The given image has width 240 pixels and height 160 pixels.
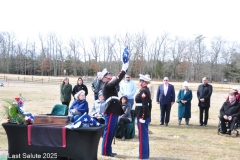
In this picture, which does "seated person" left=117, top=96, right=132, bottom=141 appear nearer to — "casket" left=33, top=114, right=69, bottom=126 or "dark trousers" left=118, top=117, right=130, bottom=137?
"dark trousers" left=118, top=117, right=130, bottom=137

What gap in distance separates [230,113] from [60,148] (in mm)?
5842

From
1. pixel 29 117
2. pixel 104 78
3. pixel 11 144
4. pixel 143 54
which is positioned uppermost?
pixel 143 54

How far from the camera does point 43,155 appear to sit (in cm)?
535

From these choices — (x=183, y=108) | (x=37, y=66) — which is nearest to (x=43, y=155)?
(x=183, y=108)

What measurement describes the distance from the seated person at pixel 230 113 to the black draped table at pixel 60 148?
5.04m

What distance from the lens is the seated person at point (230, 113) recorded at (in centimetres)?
884

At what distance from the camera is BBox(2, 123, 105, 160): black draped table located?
17.2ft

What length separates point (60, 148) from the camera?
5.29m

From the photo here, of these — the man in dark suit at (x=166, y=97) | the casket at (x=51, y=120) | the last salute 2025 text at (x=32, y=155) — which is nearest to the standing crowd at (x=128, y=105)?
the man in dark suit at (x=166, y=97)

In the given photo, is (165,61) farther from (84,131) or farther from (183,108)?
(84,131)

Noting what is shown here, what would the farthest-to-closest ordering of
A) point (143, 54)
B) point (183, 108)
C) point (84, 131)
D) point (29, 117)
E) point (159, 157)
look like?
point (143, 54), point (183, 108), point (159, 157), point (29, 117), point (84, 131)

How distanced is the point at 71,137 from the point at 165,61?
67.5 m

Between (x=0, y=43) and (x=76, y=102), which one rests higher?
(x=0, y=43)

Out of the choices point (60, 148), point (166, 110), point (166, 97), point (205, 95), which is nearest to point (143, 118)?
point (60, 148)
